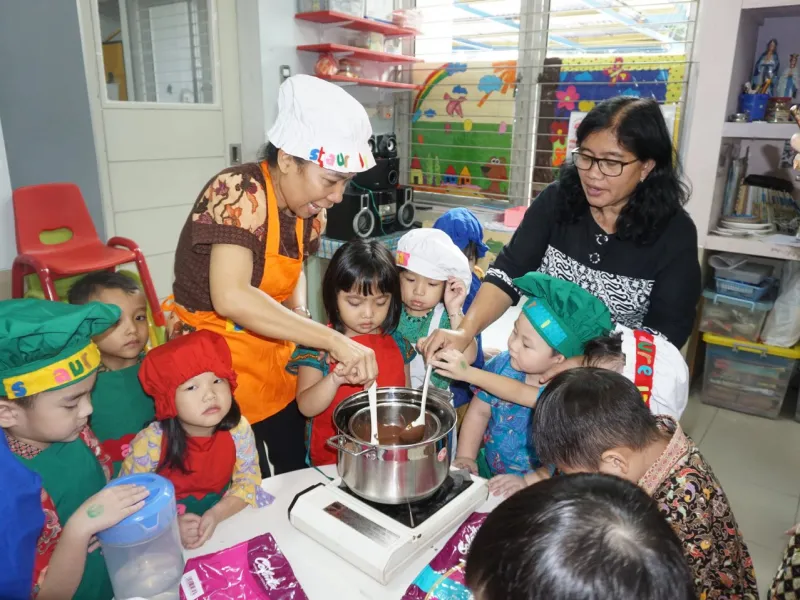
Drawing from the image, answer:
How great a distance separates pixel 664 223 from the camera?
1.52 metres

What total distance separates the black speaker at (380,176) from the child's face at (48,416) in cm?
226

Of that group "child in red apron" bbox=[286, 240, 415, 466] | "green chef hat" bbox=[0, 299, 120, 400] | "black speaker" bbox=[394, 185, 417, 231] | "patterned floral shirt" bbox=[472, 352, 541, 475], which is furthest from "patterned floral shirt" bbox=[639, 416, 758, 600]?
"black speaker" bbox=[394, 185, 417, 231]

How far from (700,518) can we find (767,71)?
2.59m

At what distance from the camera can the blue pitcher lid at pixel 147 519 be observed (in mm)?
890

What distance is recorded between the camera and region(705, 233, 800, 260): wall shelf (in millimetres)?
2592

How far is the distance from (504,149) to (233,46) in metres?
1.79

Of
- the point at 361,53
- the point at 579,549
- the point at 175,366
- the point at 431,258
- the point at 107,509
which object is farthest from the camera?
the point at 361,53

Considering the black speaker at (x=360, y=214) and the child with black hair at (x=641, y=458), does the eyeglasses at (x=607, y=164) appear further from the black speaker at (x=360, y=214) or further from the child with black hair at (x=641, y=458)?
the black speaker at (x=360, y=214)

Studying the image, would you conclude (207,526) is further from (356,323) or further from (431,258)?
(431,258)

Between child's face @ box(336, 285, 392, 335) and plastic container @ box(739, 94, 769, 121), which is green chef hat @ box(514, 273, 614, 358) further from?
plastic container @ box(739, 94, 769, 121)

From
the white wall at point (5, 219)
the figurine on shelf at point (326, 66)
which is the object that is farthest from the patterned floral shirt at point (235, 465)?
the figurine on shelf at point (326, 66)

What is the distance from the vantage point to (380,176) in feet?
10.7

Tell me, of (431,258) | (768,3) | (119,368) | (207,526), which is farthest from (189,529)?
(768,3)

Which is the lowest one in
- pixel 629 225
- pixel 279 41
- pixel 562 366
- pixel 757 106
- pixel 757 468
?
pixel 757 468
